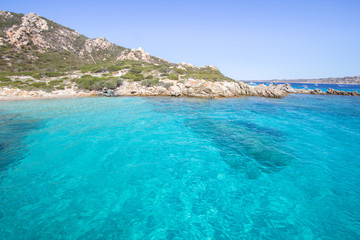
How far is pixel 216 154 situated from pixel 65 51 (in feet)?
280


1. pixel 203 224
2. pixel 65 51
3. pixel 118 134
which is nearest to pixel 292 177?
pixel 203 224

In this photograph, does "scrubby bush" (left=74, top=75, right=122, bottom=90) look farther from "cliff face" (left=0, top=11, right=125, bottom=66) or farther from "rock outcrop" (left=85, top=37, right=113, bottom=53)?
"rock outcrop" (left=85, top=37, right=113, bottom=53)

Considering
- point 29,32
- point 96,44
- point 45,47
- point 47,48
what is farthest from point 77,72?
point 96,44

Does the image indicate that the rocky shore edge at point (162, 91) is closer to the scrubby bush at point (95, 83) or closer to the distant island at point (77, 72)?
the distant island at point (77, 72)

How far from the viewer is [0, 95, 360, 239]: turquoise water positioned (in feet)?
15.1

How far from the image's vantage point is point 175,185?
6.59 metres

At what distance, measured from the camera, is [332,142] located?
11531mm

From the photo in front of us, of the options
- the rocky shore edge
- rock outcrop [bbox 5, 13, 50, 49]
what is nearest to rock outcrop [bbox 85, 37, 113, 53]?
rock outcrop [bbox 5, 13, 50, 49]

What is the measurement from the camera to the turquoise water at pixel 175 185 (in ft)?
15.1

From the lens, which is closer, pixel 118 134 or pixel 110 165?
pixel 110 165

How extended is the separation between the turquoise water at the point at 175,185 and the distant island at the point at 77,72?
82.2 ft

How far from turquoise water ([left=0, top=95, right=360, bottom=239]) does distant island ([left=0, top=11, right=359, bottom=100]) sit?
25.0 metres

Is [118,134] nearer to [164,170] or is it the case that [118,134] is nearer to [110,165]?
[110,165]

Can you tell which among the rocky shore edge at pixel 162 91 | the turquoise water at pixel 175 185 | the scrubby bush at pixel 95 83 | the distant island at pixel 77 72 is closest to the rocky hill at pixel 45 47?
the distant island at pixel 77 72
